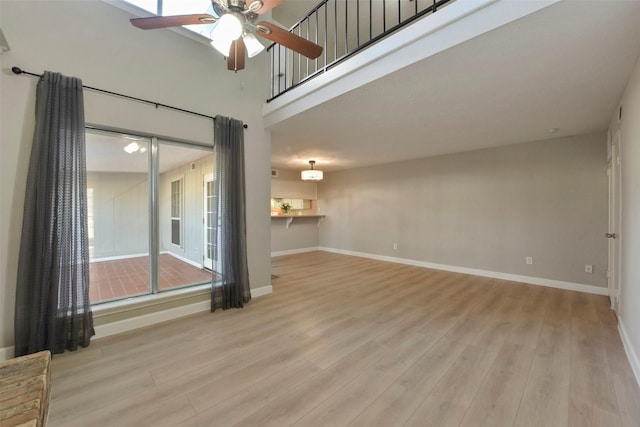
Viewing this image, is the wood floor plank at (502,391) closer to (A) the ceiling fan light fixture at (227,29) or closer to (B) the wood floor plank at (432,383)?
(B) the wood floor plank at (432,383)

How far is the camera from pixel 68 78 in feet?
7.61

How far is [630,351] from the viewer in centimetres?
215

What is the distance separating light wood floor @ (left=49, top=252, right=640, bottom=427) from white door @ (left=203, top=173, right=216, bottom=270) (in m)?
0.75

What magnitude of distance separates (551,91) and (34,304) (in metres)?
4.95

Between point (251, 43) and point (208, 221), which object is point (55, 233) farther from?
point (251, 43)

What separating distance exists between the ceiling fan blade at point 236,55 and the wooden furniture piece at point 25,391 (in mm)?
2267

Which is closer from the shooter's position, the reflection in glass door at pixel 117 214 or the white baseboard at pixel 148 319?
the white baseboard at pixel 148 319

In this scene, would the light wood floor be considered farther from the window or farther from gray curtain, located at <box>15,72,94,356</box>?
the window

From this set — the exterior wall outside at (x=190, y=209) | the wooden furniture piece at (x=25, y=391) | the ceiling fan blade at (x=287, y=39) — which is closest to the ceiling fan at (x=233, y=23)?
the ceiling fan blade at (x=287, y=39)

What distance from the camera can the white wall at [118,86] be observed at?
216 cm

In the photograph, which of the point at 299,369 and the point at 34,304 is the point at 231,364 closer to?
the point at 299,369

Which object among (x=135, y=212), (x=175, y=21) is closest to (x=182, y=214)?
(x=135, y=212)

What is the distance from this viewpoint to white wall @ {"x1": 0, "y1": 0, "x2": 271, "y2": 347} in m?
2.16

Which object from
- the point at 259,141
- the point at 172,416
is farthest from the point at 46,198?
the point at 259,141
